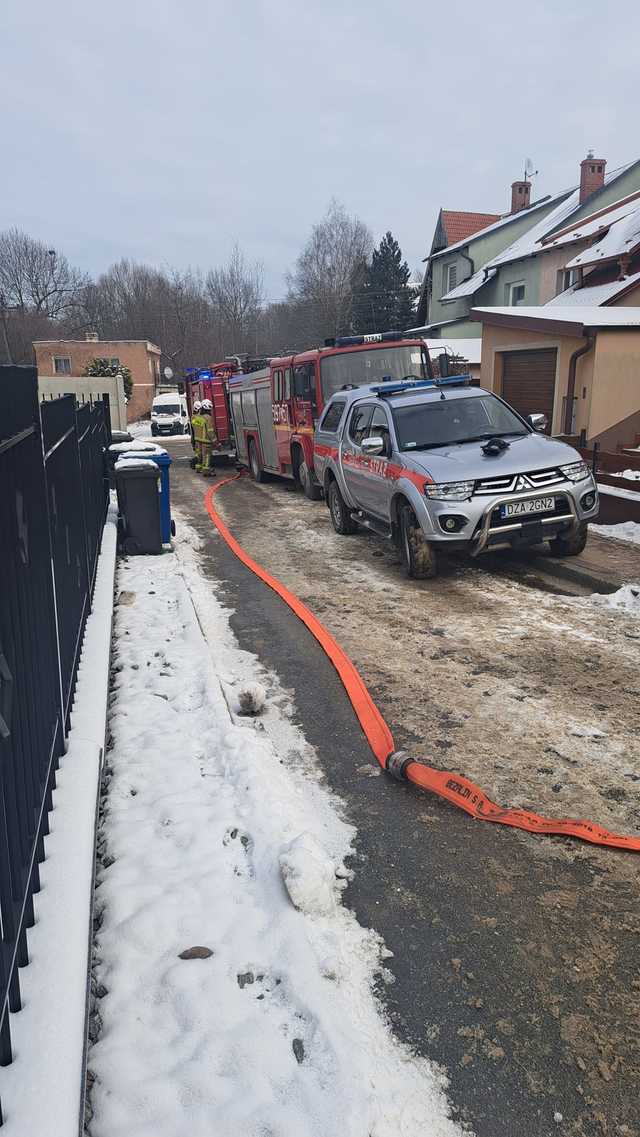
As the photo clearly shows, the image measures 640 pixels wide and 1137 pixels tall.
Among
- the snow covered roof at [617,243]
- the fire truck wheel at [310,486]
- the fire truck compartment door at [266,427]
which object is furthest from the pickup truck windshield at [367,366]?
Answer: the snow covered roof at [617,243]

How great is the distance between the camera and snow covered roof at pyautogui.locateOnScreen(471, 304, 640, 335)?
50.1 feet

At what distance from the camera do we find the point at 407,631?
652cm

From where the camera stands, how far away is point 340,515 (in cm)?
1098

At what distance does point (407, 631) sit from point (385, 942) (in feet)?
12.3

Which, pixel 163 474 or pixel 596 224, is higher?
pixel 596 224

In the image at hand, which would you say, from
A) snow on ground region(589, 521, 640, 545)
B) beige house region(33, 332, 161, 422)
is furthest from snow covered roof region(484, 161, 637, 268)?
beige house region(33, 332, 161, 422)

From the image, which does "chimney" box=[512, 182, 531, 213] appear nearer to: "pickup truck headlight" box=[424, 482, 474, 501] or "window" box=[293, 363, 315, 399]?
"window" box=[293, 363, 315, 399]

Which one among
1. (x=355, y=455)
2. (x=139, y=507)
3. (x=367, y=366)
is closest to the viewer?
(x=139, y=507)

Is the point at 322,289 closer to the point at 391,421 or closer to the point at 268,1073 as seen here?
the point at 391,421

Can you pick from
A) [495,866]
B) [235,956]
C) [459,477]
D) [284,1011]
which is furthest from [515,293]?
[284,1011]

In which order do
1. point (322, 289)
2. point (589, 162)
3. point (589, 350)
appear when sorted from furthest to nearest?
point (322, 289) < point (589, 162) < point (589, 350)

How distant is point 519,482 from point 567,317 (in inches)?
406

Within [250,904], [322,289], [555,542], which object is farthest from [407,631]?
[322,289]

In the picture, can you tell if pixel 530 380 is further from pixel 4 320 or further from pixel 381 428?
pixel 4 320
